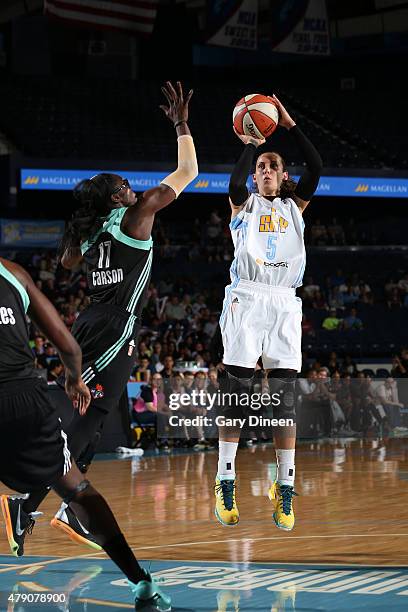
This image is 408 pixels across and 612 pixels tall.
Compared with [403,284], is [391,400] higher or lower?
lower

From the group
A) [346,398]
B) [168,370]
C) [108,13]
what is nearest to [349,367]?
[346,398]

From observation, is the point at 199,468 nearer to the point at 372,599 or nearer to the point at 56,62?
the point at 372,599

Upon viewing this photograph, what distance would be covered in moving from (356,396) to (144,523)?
32.8 ft

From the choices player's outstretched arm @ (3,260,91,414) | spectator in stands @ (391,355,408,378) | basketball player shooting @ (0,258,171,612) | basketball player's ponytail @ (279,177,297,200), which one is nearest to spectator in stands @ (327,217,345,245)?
spectator in stands @ (391,355,408,378)

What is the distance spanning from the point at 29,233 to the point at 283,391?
18320 millimetres

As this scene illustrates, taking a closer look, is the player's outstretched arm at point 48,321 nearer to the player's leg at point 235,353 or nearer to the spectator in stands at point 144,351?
the player's leg at point 235,353

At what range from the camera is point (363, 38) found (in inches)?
1382

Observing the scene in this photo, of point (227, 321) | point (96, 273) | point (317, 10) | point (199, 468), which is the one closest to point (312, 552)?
point (227, 321)

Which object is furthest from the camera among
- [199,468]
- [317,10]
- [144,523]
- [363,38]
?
[363,38]

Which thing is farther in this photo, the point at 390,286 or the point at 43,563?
the point at 390,286

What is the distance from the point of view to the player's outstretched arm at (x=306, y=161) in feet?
21.7

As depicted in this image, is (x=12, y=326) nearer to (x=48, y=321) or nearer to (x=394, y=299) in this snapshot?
(x=48, y=321)

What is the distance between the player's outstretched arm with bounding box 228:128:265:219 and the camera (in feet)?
21.3

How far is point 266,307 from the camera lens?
6.56 m
